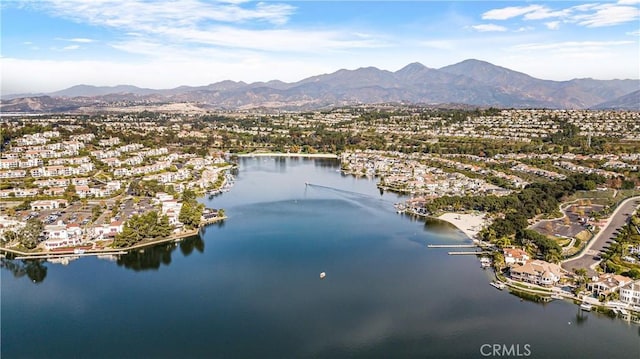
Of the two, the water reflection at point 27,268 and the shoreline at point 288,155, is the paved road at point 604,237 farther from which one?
the shoreline at point 288,155

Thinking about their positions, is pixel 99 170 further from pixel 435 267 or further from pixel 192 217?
pixel 435 267

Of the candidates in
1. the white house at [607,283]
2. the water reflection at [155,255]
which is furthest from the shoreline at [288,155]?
the white house at [607,283]

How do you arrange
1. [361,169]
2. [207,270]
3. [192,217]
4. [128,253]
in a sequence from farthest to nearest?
[361,169], [192,217], [128,253], [207,270]

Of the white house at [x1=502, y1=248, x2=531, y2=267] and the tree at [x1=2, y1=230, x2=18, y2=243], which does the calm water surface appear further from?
the tree at [x1=2, y1=230, x2=18, y2=243]

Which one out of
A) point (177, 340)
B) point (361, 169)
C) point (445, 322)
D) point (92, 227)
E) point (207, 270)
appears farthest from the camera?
point (361, 169)

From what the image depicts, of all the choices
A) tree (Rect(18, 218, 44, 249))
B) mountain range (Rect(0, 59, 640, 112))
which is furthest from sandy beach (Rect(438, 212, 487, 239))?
mountain range (Rect(0, 59, 640, 112))

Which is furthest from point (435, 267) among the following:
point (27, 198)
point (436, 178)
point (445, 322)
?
point (27, 198)

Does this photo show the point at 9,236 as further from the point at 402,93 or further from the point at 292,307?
the point at 402,93
